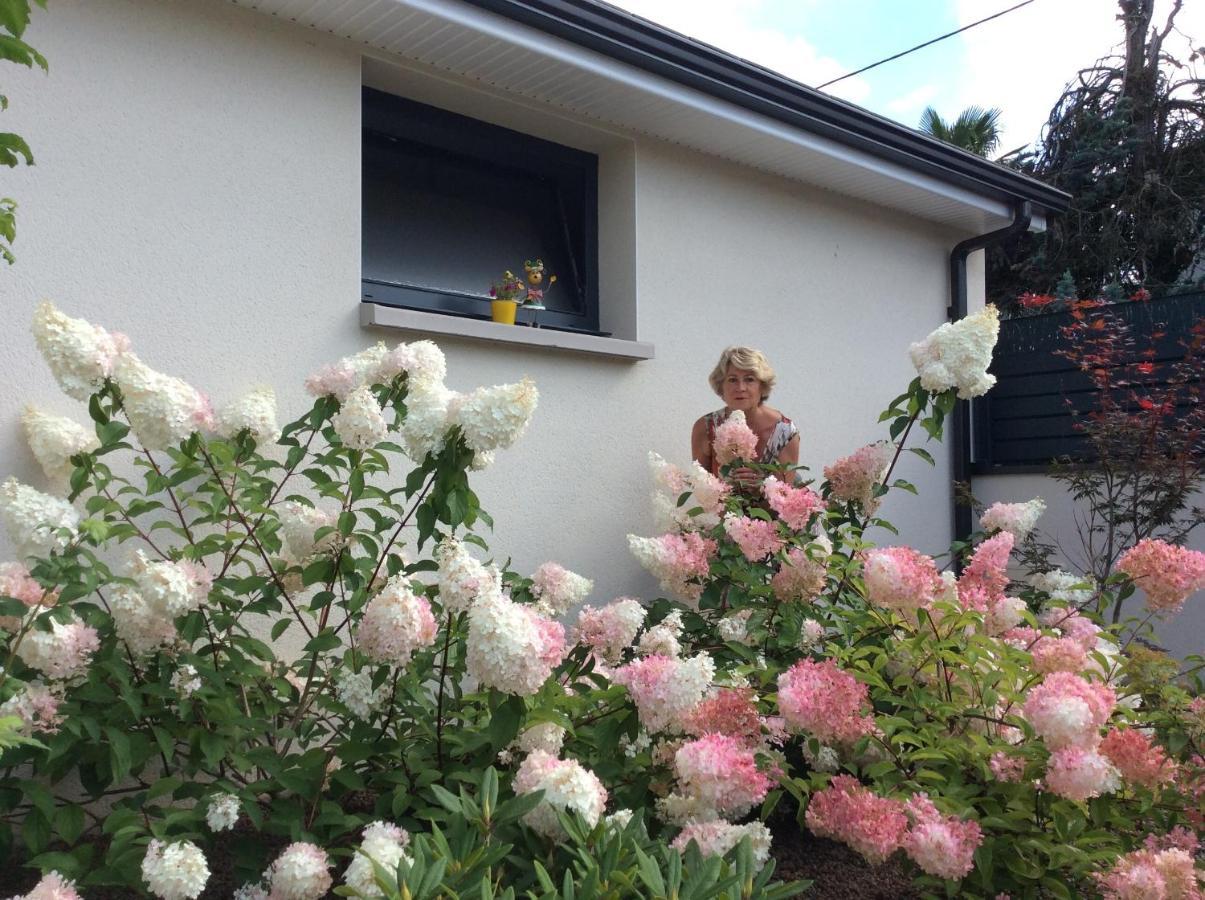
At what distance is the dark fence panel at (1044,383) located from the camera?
6.30 meters

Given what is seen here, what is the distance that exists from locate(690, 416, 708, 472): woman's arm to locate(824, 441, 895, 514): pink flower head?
1066mm

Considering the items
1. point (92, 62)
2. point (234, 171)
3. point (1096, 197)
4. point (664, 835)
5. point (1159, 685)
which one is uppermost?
point (1096, 197)

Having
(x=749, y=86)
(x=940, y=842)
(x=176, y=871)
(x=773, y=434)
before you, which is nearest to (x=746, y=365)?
(x=773, y=434)

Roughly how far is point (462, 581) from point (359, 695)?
61cm

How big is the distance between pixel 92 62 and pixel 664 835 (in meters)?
3.04

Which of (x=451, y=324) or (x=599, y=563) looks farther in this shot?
(x=599, y=563)

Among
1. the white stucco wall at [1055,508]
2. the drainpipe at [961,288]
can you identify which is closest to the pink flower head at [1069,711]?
the drainpipe at [961,288]

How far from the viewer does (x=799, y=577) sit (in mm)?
2936

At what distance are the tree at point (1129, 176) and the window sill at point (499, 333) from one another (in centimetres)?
1012

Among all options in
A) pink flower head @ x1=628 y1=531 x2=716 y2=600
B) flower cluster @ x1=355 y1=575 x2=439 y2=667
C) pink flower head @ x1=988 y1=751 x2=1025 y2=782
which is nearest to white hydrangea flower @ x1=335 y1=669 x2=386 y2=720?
flower cluster @ x1=355 y1=575 x2=439 y2=667

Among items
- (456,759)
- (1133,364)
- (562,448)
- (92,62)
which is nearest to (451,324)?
(562,448)

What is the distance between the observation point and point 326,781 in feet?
8.41

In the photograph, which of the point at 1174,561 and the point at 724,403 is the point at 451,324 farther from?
the point at 1174,561

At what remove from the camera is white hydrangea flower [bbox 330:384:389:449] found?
2756mm
